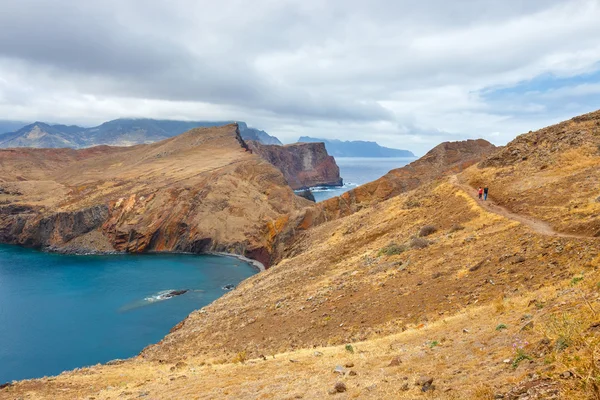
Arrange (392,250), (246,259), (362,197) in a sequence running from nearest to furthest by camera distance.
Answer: (392,250) < (362,197) < (246,259)

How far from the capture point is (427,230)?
3067 centimetres

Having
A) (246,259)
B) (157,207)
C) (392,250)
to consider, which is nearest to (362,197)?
(246,259)

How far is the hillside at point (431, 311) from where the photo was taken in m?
9.82

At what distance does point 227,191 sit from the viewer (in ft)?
355

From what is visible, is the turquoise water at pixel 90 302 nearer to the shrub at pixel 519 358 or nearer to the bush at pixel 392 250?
the bush at pixel 392 250

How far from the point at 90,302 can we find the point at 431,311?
192ft

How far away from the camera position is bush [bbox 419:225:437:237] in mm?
30502

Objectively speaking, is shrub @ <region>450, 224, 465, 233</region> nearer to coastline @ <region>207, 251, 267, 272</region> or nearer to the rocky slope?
the rocky slope

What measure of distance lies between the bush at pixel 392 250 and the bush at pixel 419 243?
2.50 feet

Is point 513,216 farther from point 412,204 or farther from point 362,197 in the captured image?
point 362,197

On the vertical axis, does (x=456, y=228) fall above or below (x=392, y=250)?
above

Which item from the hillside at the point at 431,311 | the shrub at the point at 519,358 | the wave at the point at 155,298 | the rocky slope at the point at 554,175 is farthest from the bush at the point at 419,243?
the wave at the point at 155,298

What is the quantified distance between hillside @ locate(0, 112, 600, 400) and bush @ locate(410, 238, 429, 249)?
0.21 m

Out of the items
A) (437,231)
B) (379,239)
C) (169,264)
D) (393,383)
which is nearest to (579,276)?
(393,383)
